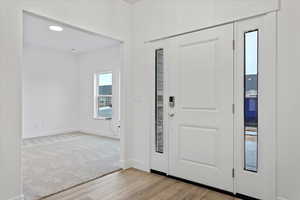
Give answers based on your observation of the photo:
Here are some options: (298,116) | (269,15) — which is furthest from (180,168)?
(269,15)

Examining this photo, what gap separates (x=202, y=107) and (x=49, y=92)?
5.22 meters

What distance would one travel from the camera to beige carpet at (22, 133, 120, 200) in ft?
8.25

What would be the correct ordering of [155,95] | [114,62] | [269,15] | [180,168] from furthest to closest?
1. [114,62]
2. [155,95]
3. [180,168]
4. [269,15]

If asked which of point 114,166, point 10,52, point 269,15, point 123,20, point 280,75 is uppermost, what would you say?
point 123,20

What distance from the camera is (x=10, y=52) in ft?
6.32

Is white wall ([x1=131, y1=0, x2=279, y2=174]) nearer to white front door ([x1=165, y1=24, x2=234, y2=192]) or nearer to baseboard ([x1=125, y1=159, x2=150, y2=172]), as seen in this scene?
baseboard ([x1=125, y1=159, x2=150, y2=172])

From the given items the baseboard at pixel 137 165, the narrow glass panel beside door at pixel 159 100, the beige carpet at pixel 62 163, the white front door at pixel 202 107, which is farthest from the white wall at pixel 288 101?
the beige carpet at pixel 62 163

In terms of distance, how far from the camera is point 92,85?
6211mm

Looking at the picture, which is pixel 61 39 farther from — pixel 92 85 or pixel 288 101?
pixel 288 101

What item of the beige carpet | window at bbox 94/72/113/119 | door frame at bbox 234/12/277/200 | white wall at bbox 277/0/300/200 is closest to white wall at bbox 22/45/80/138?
the beige carpet

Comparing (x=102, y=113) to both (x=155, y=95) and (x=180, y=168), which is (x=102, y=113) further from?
(x=180, y=168)

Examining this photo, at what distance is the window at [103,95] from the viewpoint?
593 centimetres

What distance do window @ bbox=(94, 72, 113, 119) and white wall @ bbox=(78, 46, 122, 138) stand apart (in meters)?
0.14

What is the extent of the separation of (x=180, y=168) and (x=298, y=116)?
5.16ft
